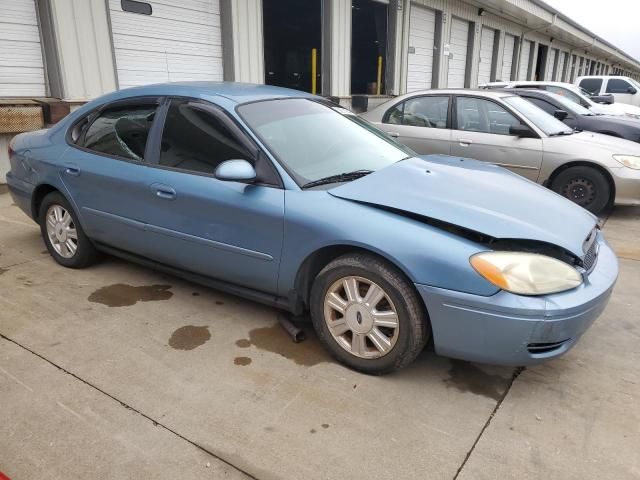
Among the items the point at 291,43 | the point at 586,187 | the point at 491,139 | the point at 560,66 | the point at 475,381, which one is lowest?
the point at 475,381

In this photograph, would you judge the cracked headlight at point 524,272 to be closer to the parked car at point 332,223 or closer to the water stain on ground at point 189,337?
the parked car at point 332,223

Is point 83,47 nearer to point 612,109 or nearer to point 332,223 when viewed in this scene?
point 332,223

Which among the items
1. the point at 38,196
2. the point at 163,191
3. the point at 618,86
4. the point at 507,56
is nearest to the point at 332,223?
the point at 163,191

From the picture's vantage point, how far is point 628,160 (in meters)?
5.78

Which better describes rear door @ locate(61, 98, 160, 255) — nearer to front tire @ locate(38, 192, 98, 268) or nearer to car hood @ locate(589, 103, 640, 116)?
front tire @ locate(38, 192, 98, 268)

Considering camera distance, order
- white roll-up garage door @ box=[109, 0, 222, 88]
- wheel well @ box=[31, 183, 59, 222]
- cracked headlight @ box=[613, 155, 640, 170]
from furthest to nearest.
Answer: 1. white roll-up garage door @ box=[109, 0, 222, 88]
2. cracked headlight @ box=[613, 155, 640, 170]
3. wheel well @ box=[31, 183, 59, 222]

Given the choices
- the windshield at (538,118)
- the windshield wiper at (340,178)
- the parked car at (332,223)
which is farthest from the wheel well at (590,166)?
the windshield wiper at (340,178)

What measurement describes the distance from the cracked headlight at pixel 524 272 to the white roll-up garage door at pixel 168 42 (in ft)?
24.1

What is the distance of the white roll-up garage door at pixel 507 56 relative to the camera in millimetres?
21422

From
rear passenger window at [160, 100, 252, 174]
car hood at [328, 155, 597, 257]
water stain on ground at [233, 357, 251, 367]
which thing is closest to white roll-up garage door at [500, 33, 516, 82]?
car hood at [328, 155, 597, 257]

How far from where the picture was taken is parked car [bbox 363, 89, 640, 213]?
5.84 metres

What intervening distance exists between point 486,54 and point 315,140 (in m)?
19.3

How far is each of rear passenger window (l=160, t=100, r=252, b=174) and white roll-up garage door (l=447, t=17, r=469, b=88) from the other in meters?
15.6

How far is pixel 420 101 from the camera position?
6.80m
